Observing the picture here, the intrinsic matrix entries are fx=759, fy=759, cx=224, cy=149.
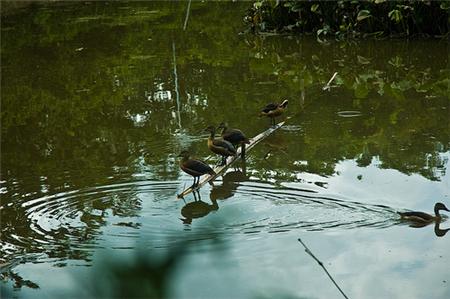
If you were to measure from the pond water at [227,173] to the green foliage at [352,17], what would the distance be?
11.8 inches

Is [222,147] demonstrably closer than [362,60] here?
Yes

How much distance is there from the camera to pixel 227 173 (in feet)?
21.7

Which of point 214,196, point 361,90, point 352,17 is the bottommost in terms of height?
point 214,196

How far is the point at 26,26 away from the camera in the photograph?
16125 mm

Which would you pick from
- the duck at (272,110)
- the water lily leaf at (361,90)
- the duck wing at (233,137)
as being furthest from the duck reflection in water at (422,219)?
the water lily leaf at (361,90)

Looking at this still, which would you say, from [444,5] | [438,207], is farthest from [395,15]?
[438,207]

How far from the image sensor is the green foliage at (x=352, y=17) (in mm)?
11836

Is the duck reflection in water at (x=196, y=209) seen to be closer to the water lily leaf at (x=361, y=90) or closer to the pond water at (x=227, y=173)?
the pond water at (x=227, y=173)

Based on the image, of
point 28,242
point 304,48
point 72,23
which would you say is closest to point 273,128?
point 28,242

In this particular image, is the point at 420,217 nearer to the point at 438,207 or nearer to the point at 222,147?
the point at 438,207

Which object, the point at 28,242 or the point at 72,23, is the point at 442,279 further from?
the point at 72,23

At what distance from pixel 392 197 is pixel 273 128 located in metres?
2.41

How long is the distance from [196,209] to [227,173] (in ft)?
3.02

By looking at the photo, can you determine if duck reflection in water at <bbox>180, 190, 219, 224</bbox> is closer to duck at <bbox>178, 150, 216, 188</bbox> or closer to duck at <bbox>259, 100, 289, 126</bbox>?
duck at <bbox>178, 150, 216, 188</bbox>
